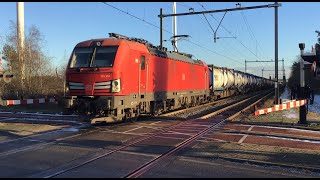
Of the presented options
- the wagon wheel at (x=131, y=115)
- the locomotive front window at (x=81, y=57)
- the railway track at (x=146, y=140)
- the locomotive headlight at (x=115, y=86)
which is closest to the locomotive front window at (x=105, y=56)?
the locomotive front window at (x=81, y=57)

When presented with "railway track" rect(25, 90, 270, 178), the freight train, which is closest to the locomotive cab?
the freight train

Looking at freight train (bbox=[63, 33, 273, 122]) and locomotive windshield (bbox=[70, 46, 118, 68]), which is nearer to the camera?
freight train (bbox=[63, 33, 273, 122])

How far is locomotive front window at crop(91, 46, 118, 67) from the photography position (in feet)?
49.9

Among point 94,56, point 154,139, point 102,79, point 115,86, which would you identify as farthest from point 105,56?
point 154,139

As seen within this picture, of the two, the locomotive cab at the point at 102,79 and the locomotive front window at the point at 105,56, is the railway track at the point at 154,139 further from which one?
the locomotive front window at the point at 105,56

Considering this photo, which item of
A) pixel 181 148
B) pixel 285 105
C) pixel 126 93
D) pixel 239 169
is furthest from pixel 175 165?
pixel 285 105

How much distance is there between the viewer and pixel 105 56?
50.5 ft

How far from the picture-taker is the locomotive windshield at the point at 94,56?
1526 cm

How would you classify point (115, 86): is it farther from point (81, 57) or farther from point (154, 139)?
point (154, 139)

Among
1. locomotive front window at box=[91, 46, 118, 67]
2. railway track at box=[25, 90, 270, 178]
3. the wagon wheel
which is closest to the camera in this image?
railway track at box=[25, 90, 270, 178]

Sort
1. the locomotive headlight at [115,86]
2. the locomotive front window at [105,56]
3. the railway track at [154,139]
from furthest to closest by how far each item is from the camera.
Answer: the locomotive front window at [105,56] < the locomotive headlight at [115,86] < the railway track at [154,139]

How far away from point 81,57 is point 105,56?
1042mm

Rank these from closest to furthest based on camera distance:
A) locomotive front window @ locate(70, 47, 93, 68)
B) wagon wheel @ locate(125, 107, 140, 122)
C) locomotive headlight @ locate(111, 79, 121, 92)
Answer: locomotive headlight @ locate(111, 79, 121, 92)
locomotive front window @ locate(70, 47, 93, 68)
wagon wheel @ locate(125, 107, 140, 122)

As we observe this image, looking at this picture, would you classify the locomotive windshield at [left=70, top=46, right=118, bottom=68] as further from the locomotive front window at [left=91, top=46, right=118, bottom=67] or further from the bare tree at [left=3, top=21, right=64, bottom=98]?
the bare tree at [left=3, top=21, right=64, bottom=98]
